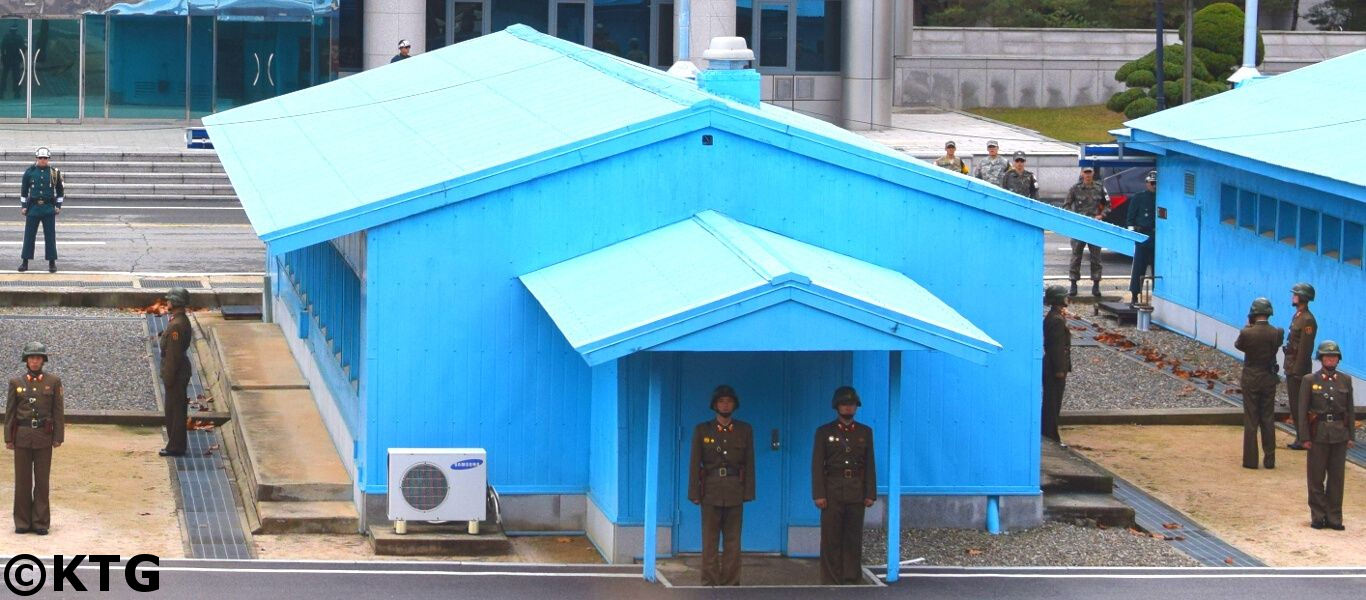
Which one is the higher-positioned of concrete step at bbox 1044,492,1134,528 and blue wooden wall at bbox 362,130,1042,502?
blue wooden wall at bbox 362,130,1042,502

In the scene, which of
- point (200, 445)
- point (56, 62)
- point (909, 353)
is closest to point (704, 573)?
point (909, 353)

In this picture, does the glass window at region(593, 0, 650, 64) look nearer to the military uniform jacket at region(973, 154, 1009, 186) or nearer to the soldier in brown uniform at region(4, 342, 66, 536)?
the military uniform jacket at region(973, 154, 1009, 186)

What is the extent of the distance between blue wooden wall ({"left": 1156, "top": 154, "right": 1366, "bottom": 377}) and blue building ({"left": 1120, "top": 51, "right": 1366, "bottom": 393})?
2 centimetres

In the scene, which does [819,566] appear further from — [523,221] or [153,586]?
[153,586]

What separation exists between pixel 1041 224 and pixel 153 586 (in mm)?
7347

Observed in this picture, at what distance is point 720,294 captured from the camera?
51.0ft

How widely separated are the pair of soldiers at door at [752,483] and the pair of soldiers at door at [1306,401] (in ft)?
14.2

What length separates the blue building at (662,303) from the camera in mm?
16672

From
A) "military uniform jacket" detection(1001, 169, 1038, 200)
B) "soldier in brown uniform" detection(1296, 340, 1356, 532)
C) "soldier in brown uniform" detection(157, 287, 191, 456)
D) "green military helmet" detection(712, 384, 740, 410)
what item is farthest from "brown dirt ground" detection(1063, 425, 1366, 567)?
Result: "soldier in brown uniform" detection(157, 287, 191, 456)

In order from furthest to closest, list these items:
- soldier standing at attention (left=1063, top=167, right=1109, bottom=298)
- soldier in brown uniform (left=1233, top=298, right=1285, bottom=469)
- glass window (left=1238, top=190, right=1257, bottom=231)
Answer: soldier standing at attention (left=1063, top=167, right=1109, bottom=298)
glass window (left=1238, top=190, right=1257, bottom=231)
soldier in brown uniform (left=1233, top=298, right=1285, bottom=469)

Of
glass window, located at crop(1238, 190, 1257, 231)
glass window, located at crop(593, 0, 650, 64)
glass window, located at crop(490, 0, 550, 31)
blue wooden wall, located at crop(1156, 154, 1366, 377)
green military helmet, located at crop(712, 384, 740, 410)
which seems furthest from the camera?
glass window, located at crop(593, 0, 650, 64)

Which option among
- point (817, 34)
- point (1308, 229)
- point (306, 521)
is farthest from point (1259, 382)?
point (817, 34)

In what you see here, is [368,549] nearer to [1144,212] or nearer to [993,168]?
[1144,212]

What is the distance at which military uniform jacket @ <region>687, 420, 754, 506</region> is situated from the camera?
52.3ft
